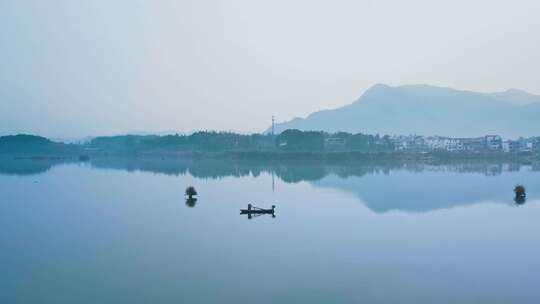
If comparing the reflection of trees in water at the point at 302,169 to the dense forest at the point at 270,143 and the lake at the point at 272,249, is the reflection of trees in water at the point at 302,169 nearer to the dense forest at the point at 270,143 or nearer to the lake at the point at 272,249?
the dense forest at the point at 270,143

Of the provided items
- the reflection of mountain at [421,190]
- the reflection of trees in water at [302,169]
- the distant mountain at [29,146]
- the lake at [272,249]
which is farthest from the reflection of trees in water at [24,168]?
the reflection of mountain at [421,190]

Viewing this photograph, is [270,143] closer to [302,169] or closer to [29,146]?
[302,169]

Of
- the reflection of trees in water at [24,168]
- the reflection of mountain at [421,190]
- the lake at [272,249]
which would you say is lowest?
the lake at [272,249]

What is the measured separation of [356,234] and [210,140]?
58811 millimetres

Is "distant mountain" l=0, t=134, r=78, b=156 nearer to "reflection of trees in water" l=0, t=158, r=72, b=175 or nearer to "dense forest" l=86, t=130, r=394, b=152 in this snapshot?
"dense forest" l=86, t=130, r=394, b=152

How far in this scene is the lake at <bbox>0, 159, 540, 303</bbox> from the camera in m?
9.14

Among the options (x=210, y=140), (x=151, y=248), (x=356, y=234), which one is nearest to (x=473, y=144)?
(x=210, y=140)

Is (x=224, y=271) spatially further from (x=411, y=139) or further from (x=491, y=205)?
(x=411, y=139)

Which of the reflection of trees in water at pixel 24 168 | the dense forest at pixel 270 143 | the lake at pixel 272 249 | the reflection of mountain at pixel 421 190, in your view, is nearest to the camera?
the lake at pixel 272 249

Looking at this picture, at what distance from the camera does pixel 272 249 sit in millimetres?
12789

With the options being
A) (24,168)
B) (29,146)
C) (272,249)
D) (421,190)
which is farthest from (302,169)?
(29,146)

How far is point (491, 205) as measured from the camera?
21.7 meters

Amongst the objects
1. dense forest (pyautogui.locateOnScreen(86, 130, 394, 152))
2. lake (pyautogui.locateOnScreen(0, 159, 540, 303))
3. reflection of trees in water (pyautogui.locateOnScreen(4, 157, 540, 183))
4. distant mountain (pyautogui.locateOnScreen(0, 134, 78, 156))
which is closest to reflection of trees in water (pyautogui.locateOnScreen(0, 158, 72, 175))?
reflection of trees in water (pyautogui.locateOnScreen(4, 157, 540, 183))

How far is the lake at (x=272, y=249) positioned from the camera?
9.14 metres
